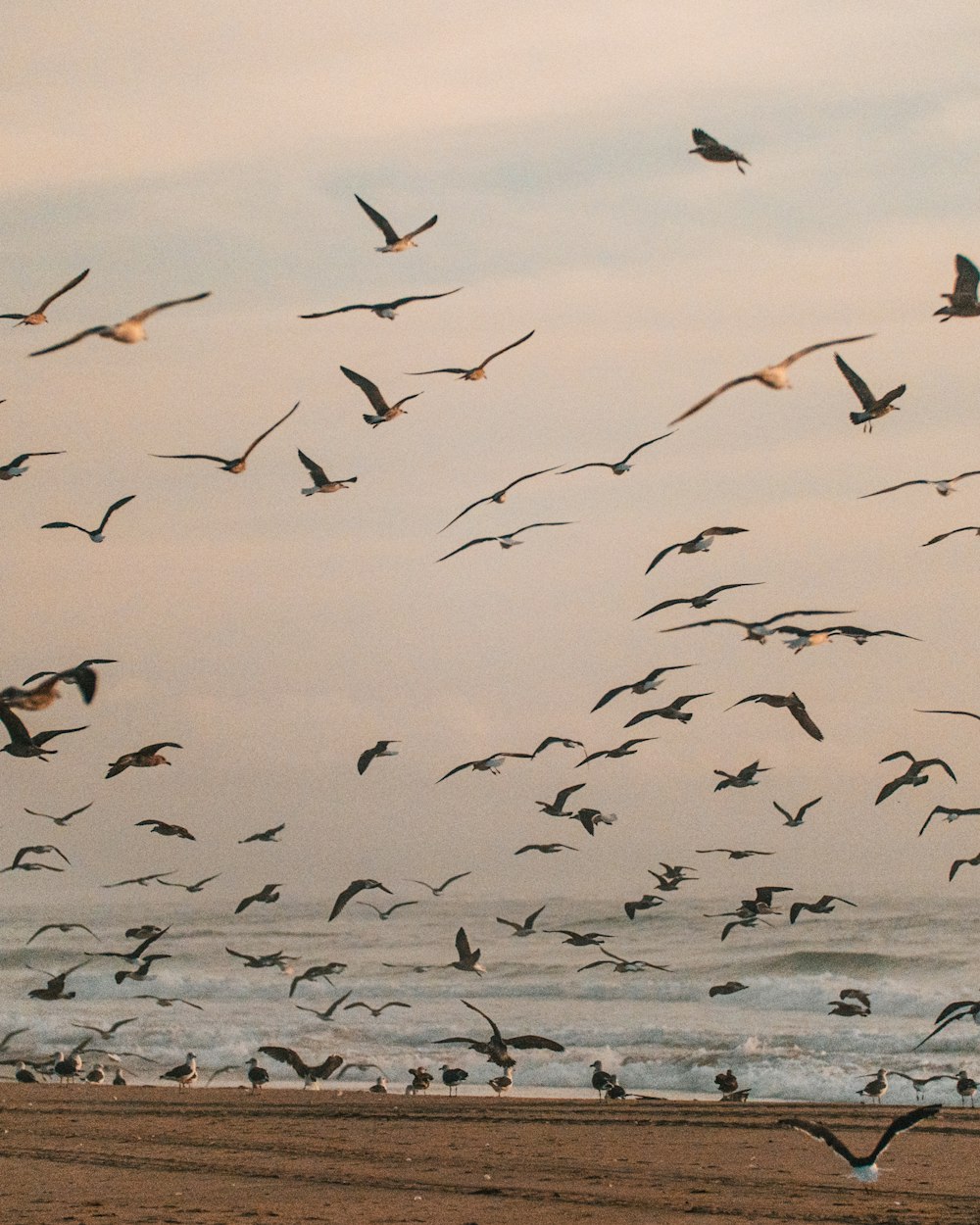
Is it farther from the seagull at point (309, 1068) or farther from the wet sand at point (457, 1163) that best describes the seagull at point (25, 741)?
the seagull at point (309, 1068)

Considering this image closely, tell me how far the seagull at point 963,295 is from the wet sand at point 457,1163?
9512mm

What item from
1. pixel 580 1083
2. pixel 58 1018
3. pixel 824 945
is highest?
pixel 580 1083

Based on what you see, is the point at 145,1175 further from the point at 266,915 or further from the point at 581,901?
the point at 581,901

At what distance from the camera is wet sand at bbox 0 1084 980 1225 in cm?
1667

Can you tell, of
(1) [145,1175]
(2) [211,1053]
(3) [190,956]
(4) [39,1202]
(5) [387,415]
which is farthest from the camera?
(3) [190,956]

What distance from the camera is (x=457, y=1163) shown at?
65.1 feet

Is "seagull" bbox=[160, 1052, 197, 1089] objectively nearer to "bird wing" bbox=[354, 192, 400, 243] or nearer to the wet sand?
the wet sand

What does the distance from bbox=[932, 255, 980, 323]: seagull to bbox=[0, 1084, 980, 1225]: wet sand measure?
31.2 feet

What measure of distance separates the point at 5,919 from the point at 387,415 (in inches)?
3167

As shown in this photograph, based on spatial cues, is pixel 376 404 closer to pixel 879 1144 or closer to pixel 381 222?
pixel 381 222

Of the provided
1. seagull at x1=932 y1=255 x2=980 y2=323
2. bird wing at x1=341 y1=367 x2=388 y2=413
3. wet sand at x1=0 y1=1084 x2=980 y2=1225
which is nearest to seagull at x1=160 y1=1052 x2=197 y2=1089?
wet sand at x1=0 y1=1084 x2=980 y2=1225

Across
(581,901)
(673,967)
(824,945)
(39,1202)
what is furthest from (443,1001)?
(581,901)

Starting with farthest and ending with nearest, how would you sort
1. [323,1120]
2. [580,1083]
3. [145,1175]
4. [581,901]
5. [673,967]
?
[581,901], [673,967], [580,1083], [323,1120], [145,1175]

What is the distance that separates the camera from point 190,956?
68.1m
